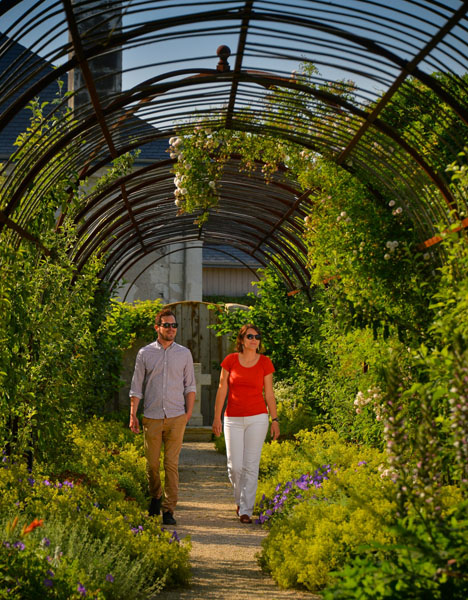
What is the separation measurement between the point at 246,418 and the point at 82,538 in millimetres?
2371

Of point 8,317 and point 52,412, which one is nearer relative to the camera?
point 8,317

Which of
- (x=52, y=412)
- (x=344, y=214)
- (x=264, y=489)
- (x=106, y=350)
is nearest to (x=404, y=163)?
(x=344, y=214)

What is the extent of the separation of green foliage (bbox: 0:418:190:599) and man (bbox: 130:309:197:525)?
0.33 m

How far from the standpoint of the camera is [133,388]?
6324 millimetres

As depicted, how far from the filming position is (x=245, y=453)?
6.63 metres

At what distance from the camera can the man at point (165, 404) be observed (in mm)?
6199

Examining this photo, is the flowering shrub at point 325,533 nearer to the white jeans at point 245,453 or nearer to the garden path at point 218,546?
the garden path at point 218,546

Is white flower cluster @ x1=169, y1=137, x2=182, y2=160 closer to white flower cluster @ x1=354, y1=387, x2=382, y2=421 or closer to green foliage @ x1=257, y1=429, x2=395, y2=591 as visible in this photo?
white flower cluster @ x1=354, y1=387, x2=382, y2=421

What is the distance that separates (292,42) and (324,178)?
75.6 inches

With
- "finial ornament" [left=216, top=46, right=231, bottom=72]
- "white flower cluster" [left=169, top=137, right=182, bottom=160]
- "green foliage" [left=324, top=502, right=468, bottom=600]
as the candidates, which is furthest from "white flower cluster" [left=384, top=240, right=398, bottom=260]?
"green foliage" [left=324, top=502, right=468, bottom=600]

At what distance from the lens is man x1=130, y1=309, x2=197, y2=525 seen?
620cm

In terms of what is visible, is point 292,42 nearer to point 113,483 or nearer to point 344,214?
point 344,214

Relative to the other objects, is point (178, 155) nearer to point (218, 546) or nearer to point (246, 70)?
point (246, 70)

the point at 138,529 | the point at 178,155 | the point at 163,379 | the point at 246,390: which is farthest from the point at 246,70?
the point at 138,529
